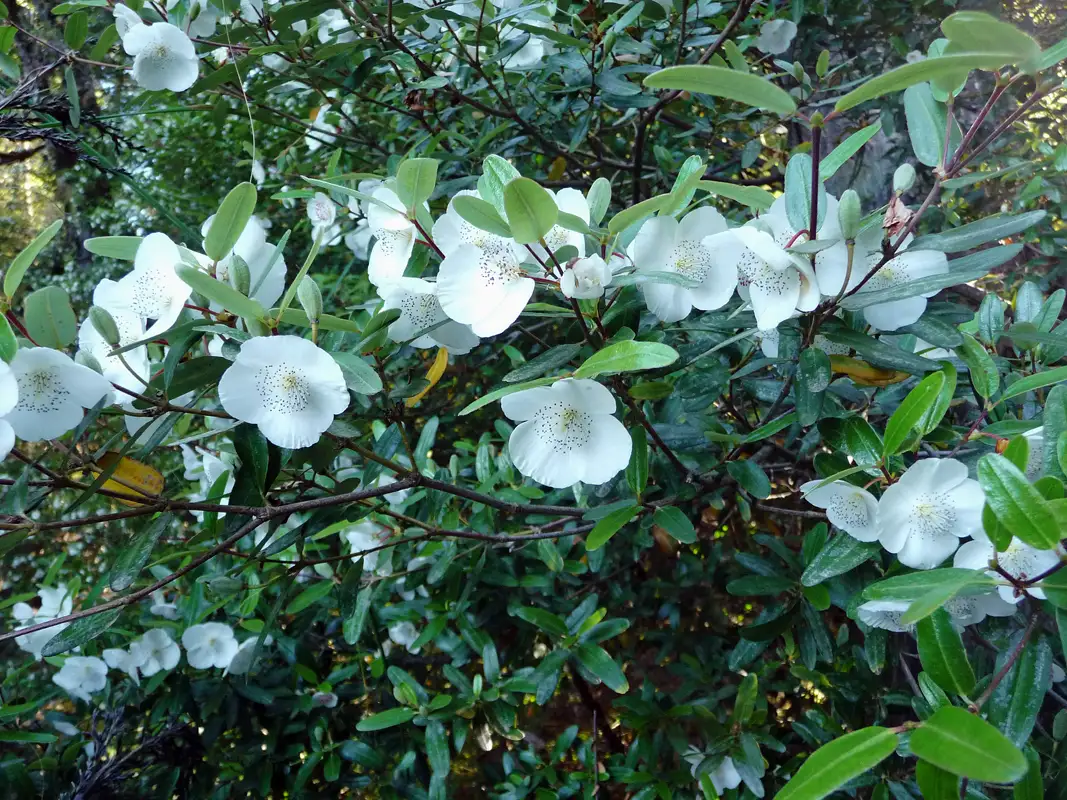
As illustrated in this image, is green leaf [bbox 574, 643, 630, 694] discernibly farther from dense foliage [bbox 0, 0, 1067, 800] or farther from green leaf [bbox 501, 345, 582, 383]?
green leaf [bbox 501, 345, 582, 383]

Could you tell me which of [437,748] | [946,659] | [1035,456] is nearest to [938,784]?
[946,659]

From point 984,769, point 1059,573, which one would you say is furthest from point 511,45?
point 984,769

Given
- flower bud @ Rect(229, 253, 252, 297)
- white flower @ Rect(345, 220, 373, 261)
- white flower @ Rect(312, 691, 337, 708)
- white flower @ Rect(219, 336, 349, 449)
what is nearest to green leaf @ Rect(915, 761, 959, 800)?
white flower @ Rect(219, 336, 349, 449)

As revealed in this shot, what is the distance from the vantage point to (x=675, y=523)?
900mm

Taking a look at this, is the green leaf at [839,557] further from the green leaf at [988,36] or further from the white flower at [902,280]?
the green leaf at [988,36]

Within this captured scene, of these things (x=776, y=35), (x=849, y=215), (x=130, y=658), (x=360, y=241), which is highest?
(x=849, y=215)

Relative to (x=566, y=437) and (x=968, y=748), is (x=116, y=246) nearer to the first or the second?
(x=566, y=437)

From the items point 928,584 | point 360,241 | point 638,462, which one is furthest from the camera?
point 360,241

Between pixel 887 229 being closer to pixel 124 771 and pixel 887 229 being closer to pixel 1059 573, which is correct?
pixel 1059 573

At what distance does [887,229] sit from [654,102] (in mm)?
843

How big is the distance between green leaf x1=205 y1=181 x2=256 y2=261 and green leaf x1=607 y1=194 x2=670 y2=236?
1.08ft

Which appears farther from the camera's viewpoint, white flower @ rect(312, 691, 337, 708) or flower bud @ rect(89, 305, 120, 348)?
white flower @ rect(312, 691, 337, 708)

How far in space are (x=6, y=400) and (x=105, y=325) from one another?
107 mm

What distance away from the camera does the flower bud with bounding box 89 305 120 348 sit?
2.18 ft
